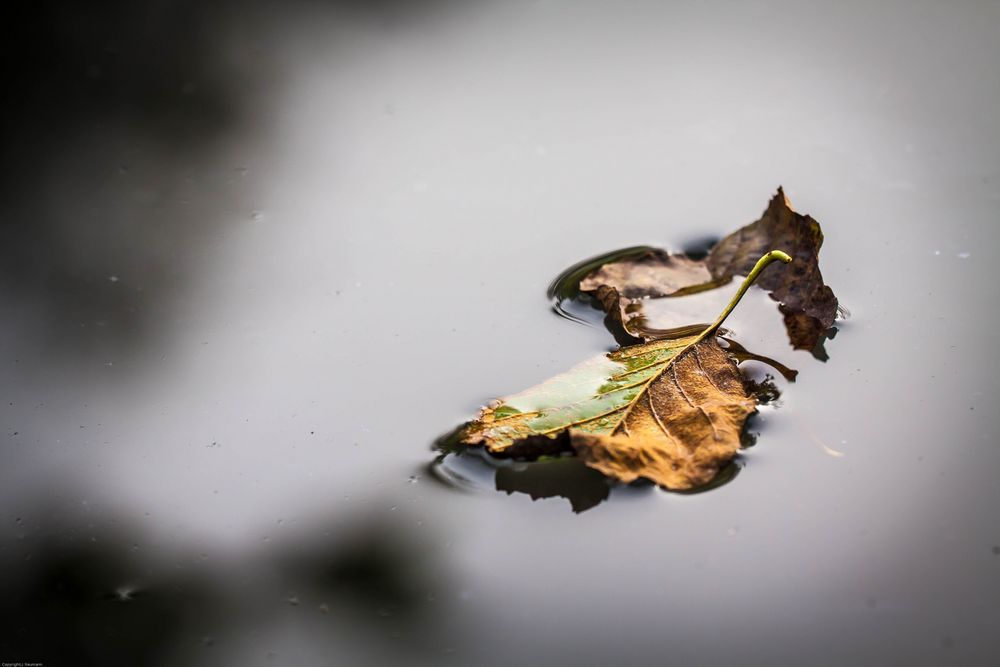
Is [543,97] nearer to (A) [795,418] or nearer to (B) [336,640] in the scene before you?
(A) [795,418]

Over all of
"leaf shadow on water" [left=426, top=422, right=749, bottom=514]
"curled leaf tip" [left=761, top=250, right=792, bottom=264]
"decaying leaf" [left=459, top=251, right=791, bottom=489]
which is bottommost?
"leaf shadow on water" [left=426, top=422, right=749, bottom=514]

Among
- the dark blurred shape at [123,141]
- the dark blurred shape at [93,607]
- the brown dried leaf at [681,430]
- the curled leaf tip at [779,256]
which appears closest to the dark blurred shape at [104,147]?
the dark blurred shape at [123,141]

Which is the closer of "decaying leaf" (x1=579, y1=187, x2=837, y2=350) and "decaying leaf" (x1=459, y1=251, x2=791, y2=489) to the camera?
"decaying leaf" (x1=459, y1=251, x2=791, y2=489)

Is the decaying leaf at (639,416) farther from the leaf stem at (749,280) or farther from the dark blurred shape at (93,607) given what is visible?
the dark blurred shape at (93,607)

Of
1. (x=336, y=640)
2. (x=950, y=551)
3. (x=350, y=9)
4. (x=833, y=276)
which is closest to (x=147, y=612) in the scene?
(x=336, y=640)

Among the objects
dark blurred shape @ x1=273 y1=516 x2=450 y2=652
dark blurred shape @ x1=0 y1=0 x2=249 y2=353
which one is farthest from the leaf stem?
dark blurred shape @ x1=0 y1=0 x2=249 y2=353

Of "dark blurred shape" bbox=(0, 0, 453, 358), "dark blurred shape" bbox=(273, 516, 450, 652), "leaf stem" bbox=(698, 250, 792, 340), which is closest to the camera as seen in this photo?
"dark blurred shape" bbox=(273, 516, 450, 652)

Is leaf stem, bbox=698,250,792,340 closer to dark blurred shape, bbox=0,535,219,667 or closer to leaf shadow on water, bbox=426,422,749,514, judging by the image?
leaf shadow on water, bbox=426,422,749,514
